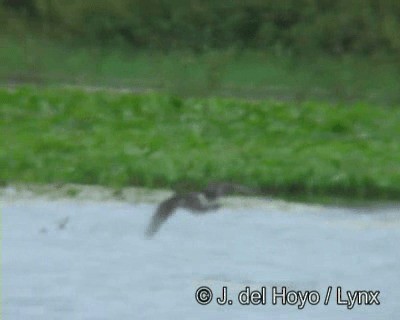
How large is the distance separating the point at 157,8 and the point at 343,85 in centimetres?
323

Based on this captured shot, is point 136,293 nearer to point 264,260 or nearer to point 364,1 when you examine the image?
point 264,260

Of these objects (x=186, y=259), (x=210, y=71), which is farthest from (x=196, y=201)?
(x=210, y=71)

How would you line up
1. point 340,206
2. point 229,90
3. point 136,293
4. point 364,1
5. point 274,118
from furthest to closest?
point 364,1 → point 229,90 → point 274,118 → point 340,206 → point 136,293

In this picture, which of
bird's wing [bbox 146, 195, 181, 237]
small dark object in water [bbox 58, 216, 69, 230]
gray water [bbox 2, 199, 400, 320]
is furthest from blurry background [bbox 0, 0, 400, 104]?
small dark object in water [bbox 58, 216, 69, 230]

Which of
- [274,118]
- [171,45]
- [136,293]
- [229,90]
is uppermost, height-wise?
[171,45]

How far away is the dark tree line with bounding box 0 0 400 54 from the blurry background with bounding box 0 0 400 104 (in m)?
0.01

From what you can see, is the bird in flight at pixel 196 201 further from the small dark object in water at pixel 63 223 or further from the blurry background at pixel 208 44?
the blurry background at pixel 208 44

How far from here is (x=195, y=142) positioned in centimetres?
1014

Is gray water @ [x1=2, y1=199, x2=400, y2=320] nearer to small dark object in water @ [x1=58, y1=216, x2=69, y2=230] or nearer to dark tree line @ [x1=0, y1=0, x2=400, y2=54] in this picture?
small dark object in water @ [x1=58, y1=216, x2=69, y2=230]

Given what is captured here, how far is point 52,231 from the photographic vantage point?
759 centimetres

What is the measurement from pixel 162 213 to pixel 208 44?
319 inches

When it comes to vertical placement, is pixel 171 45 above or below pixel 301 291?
above

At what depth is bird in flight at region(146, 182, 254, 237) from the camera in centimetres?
805

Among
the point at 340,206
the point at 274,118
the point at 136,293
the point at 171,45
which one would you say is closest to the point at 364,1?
the point at 171,45
